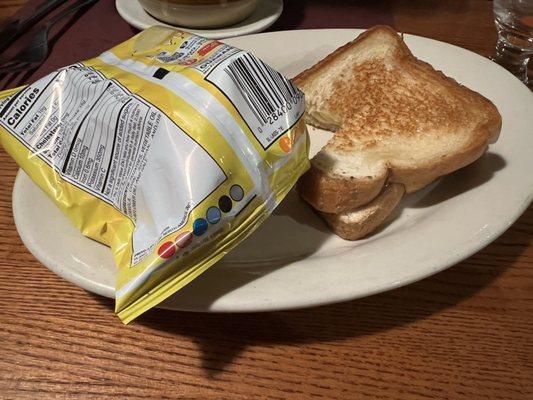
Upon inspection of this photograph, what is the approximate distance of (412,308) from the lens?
652 mm

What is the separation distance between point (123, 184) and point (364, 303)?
0.32 m

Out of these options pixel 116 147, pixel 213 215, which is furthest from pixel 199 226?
pixel 116 147

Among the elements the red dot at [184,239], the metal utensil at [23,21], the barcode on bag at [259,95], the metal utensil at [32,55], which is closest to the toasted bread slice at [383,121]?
the barcode on bag at [259,95]

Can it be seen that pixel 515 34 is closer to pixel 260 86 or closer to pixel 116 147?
pixel 260 86

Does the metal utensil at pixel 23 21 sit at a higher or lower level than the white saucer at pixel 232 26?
lower

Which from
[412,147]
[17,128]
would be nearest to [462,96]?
[412,147]

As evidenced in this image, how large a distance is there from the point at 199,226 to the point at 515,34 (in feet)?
2.79

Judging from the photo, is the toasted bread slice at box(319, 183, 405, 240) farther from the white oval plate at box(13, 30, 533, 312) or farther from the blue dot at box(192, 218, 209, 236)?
the blue dot at box(192, 218, 209, 236)

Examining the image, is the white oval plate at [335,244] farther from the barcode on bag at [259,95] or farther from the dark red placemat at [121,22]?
the dark red placemat at [121,22]

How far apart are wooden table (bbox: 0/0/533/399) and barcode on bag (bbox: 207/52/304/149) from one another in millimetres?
225

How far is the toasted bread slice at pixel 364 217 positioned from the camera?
2.27 ft

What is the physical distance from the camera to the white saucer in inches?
44.3

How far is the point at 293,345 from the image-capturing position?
62cm

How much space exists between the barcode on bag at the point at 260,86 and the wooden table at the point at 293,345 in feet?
0.81
